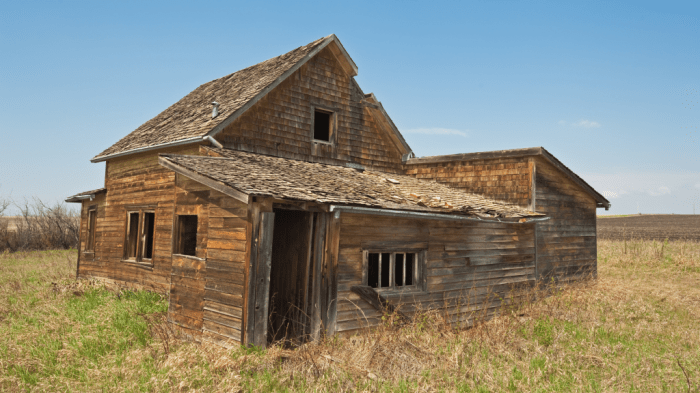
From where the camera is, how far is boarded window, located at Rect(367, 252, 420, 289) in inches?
394

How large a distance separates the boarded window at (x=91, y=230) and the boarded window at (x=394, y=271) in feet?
35.7

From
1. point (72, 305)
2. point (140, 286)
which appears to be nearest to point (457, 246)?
point (140, 286)

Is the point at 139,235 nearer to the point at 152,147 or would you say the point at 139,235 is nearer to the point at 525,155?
the point at 152,147

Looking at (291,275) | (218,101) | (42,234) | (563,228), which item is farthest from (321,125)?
(42,234)

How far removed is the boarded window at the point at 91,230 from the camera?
16.5 meters

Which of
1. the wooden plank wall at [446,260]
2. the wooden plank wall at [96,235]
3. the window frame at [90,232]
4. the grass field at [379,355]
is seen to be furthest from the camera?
the window frame at [90,232]

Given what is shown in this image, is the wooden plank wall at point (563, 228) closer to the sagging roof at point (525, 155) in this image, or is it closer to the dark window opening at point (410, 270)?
the sagging roof at point (525, 155)

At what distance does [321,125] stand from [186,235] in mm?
6903

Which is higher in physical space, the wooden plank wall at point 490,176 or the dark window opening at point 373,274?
the wooden plank wall at point 490,176

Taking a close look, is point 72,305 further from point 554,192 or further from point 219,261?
point 554,192

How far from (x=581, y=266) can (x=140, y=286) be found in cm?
1381

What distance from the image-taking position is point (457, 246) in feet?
37.0

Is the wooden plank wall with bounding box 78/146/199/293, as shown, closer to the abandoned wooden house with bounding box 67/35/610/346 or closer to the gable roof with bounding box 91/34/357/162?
the abandoned wooden house with bounding box 67/35/610/346

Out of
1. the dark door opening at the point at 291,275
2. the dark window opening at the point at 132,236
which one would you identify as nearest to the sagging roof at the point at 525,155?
the dark door opening at the point at 291,275
